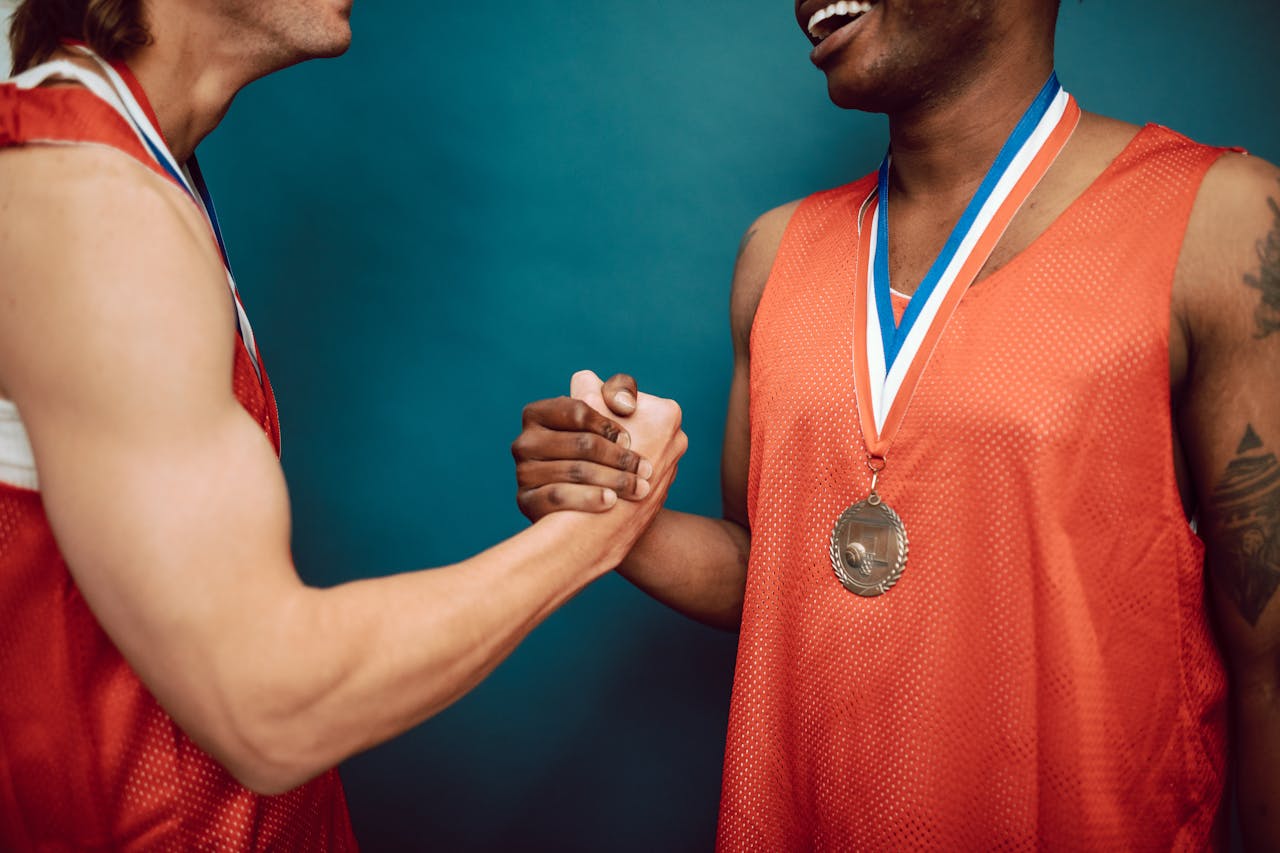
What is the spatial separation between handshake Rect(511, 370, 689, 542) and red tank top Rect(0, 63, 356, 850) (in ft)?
1.36

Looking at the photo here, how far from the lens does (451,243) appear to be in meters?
1.80

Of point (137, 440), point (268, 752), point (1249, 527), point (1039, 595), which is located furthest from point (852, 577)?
point (137, 440)

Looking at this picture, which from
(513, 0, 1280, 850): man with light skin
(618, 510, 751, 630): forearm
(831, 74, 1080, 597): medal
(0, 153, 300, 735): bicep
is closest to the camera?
(0, 153, 300, 735): bicep

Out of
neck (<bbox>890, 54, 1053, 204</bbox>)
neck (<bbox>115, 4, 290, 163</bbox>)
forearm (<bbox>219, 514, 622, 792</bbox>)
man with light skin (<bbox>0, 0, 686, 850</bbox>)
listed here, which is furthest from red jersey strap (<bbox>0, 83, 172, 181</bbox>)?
neck (<bbox>890, 54, 1053, 204</bbox>)

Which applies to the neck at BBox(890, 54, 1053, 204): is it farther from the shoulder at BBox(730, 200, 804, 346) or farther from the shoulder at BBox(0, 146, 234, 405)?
the shoulder at BBox(0, 146, 234, 405)

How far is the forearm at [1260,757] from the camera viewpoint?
100cm

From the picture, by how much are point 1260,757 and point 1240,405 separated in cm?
45

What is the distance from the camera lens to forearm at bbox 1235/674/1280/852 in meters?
1.00

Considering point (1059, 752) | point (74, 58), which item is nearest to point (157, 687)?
point (74, 58)

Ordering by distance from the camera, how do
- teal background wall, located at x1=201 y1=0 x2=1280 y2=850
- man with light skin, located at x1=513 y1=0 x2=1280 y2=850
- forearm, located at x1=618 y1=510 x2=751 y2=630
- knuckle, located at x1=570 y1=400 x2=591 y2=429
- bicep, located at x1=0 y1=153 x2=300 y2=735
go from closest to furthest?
1. bicep, located at x1=0 y1=153 x2=300 y2=735
2. man with light skin, located at x1=513 y1=0 x2=1280 y2=850
3. knuckle, located at x1=570 y1=400 x2=591 y2=429
4. forearm, located at x1=618 y1=510 x2=751 y2=630
5. teal background wall, located at x1=201 y1=0 x2=1280 y2=850

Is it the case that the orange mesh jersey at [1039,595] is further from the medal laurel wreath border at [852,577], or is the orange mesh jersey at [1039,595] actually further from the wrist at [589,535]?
the wrist at [589,535]

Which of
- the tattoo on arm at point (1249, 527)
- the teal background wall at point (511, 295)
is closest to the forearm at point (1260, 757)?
the tattoo on arm at point (1249, 527)

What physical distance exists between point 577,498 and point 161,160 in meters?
0.62

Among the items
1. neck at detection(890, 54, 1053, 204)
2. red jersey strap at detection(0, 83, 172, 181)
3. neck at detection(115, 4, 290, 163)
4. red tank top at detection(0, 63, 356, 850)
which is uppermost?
neck at detection(890, 54, 1053, 204)
